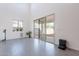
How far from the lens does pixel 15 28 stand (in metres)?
10.1

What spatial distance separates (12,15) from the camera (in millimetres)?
9539

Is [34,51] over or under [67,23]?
under

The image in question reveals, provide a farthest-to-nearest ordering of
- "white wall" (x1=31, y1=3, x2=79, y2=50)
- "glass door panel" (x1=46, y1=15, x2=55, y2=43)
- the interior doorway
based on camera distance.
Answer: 1. "glass door panel" (x1=46, y1=15, x2=55, y2=43)
2. the interior doorway
3. "white wall" (x1=31, y1=3, x2=79, y2=50)

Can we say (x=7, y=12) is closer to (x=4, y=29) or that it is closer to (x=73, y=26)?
(x=4, y=29)

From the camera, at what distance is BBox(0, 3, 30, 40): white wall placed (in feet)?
28.9

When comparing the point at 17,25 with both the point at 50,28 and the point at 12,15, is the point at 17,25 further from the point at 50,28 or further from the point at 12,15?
the point at 50,28

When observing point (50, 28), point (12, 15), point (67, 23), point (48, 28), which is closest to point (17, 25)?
point (12, 15)

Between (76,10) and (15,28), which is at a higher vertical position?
(76,10)

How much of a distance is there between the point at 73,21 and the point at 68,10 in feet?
2.23

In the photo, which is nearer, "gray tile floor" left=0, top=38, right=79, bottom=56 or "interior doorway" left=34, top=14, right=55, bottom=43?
"gray tile floor" left=0, top=38, right=79, bottom=56

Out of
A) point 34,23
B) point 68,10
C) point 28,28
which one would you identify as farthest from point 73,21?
point 28,28

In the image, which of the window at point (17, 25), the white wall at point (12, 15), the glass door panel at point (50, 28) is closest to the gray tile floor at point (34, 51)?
the glass door panel at point (50, 28)

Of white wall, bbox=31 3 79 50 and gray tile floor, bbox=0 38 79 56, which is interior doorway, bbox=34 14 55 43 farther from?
gray tile floor, bbox=0 38 79 56

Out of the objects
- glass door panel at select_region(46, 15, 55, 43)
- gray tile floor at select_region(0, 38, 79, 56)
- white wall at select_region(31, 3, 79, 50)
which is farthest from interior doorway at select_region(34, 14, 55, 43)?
gray tile floor at select_region(0, 38, 79, 56)
